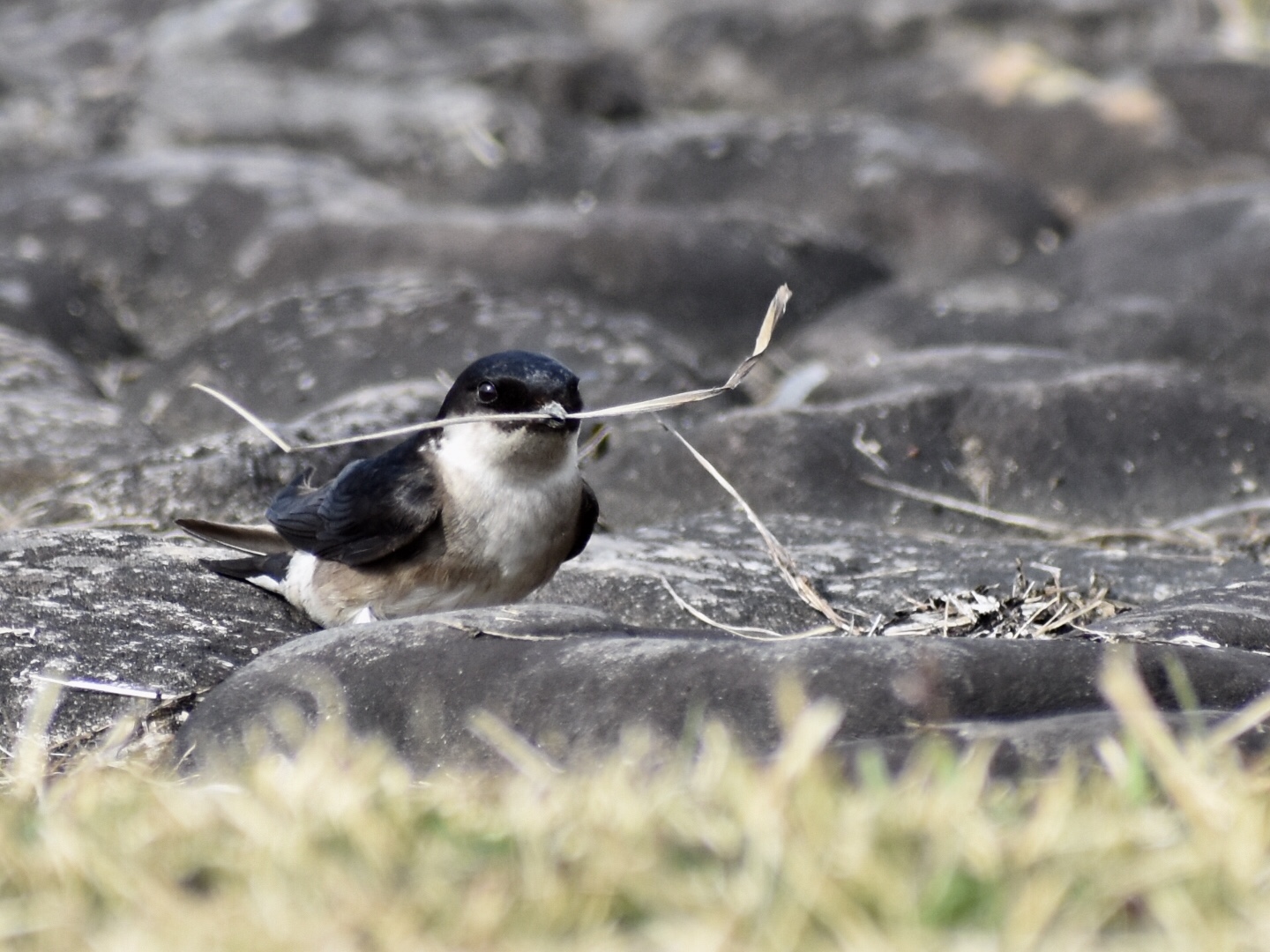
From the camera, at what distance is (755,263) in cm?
966

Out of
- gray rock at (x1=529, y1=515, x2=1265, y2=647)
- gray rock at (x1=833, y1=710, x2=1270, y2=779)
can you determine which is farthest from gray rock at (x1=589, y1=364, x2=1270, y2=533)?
gray rock at (x1=833, y1=710, x2=1270, y2=779)

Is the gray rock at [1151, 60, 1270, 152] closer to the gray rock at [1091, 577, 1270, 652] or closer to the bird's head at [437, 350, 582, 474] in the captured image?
the gray rock at [1091, 577, 1270, 652]

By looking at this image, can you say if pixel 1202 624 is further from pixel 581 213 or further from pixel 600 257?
pixel 581 213

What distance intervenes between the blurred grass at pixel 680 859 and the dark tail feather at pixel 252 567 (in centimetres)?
260

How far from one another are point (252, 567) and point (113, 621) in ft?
1.94

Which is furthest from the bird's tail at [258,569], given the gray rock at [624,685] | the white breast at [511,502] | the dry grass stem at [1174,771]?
the dry grass stem at [1174,771]

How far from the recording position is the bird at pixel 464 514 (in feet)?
15.0

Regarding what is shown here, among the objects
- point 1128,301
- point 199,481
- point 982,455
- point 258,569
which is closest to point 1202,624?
point 258,569

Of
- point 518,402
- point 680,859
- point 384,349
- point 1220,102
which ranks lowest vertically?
point 1220,102

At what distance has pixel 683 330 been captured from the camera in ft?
30.4

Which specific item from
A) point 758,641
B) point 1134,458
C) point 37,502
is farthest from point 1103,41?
point 758,641

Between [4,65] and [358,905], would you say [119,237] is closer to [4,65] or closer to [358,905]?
[4,65]

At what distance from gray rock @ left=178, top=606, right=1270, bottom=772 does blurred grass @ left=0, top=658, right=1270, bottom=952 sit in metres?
0.86

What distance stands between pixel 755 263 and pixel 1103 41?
29.2 feet
